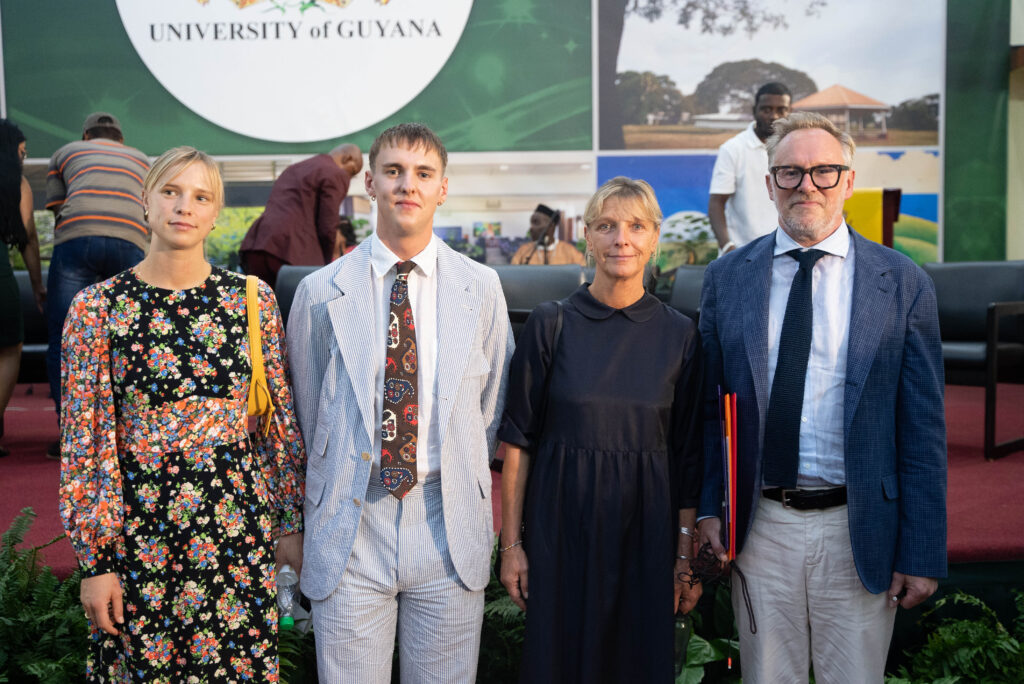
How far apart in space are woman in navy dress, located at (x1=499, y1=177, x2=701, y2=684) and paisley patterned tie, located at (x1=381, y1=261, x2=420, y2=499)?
0.80 feet

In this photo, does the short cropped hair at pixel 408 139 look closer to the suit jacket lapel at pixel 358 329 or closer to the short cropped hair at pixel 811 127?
the suit jacket lapel at pixel 358 329

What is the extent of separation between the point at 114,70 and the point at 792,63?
5.73 m

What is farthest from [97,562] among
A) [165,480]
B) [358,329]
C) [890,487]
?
[890,487]

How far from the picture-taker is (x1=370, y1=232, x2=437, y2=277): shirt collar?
6.40 ft

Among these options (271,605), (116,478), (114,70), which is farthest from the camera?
(114,70)

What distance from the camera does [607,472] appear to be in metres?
1.96

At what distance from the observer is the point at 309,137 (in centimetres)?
722

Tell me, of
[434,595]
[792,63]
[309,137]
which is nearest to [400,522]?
[434,595]

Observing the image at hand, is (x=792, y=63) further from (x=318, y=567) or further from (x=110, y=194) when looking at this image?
(x=318, y=567)

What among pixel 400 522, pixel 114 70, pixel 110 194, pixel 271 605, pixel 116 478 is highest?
pixel 114 70

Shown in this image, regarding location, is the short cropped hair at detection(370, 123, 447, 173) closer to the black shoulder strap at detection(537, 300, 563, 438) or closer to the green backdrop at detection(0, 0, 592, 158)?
the black shoulder strap at detection(537, 300, 563, 438)

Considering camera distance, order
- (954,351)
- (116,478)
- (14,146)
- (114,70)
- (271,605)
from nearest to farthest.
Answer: (116,478), (271,605), (14,146), (954,351), (114,70)

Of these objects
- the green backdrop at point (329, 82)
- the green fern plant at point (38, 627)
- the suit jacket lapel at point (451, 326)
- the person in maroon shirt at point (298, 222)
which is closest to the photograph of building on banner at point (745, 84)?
the green backdrop at point (329, 82)

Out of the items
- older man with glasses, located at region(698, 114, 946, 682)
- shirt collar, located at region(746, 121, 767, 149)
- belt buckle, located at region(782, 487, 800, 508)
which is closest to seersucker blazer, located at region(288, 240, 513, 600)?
older man with glasses, located at region(698, 114, 946, 682)
